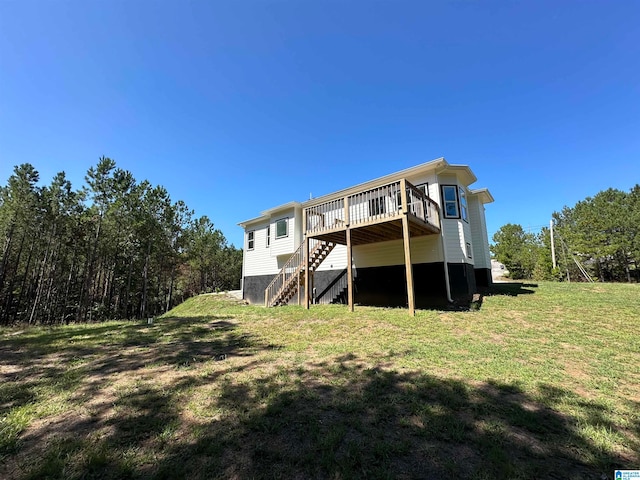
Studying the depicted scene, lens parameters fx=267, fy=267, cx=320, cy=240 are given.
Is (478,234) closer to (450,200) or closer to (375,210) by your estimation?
(450,200)

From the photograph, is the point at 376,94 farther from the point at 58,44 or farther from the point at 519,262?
the point at 519,262

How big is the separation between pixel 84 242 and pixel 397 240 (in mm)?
23882

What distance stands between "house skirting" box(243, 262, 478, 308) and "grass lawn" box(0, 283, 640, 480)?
4.23 meters

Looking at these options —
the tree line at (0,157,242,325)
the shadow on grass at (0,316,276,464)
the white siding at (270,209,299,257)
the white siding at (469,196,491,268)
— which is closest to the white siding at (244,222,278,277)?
the white siding at (270,209,299,257)

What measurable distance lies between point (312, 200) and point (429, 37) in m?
8.48

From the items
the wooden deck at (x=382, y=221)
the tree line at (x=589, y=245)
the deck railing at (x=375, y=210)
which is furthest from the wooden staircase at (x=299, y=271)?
the tree line at (x=589, y=245)

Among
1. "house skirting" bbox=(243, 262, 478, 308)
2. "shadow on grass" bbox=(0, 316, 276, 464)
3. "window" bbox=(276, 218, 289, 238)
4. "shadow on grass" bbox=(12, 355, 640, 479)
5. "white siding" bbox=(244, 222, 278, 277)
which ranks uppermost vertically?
"window" bbox=(276, 218, 289, 238)

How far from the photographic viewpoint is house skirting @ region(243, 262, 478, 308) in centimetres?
1051

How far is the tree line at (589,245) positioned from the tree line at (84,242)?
1217 inches

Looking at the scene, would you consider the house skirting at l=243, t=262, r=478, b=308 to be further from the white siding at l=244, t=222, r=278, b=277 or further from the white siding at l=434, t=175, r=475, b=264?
the white siding at l=244, t=222, r=278, b=277

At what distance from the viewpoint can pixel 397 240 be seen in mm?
11703

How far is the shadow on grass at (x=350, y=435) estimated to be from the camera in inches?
80.0

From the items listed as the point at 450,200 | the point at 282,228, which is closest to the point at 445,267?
the point at 450,200

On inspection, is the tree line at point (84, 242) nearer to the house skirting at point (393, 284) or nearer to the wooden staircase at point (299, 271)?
the wooden staircase at point (299, 271)
